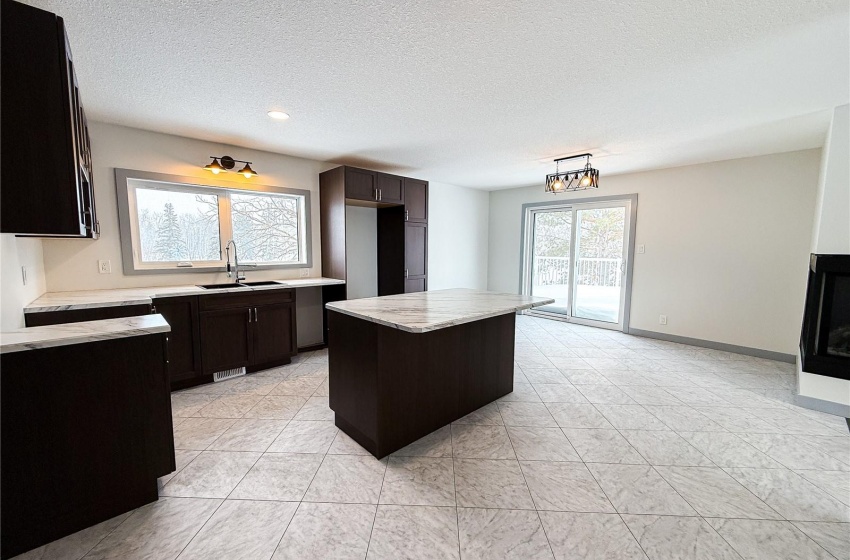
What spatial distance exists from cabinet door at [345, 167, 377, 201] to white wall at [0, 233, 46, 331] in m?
2.56

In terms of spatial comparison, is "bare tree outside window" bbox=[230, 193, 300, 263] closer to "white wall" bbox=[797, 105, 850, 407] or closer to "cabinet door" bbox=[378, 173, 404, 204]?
"cabinet door" bbox=[378, 173, 404, 204]

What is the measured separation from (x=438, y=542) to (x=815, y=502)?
1.97 m

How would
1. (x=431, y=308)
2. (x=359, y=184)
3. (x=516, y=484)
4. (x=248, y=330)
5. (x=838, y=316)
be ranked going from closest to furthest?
1. (x=516, y=484)
2. (x=431, y=308)
3. (x=838, y=316)
4. (x=248, y=330)
5. (x=359, y=184)

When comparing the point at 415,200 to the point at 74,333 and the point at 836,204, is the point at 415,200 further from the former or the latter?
the point at 836,204

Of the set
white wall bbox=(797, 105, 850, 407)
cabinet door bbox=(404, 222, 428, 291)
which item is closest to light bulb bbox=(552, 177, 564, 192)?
cabinet door bbox=(404, 222, 428, 291)

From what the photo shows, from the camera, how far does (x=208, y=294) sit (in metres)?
3.05

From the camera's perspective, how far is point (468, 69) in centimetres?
203

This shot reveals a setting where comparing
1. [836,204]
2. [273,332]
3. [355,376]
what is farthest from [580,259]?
[273,332]

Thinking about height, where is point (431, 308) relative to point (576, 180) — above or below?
below

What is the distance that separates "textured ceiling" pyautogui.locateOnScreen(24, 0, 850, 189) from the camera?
1551mm

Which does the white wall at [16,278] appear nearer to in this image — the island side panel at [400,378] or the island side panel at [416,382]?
the island side panel at [400,378]

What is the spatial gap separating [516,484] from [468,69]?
8.01 ft

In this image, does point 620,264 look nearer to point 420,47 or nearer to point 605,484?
point 605,484

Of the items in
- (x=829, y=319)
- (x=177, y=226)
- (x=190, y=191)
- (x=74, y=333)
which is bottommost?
(x=829, y=319)
